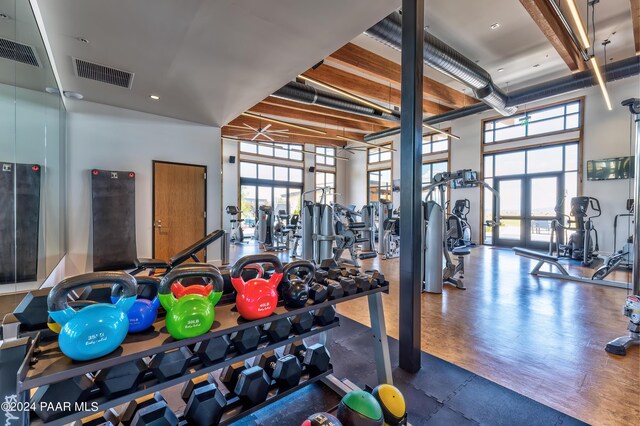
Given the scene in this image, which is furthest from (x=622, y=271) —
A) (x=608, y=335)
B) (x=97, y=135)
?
(x=97, y=135)

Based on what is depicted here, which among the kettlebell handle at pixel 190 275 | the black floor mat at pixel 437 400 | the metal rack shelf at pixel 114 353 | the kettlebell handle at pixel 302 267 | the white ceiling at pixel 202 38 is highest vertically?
the white ceiling at pixel 202 38

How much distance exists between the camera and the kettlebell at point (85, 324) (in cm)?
84

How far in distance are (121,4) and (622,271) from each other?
866 cm

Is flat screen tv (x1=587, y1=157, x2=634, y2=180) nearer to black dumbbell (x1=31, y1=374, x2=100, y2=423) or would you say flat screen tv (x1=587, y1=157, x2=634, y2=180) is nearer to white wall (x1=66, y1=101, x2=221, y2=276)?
white wall (x1=66, y1=101, x2=221, y2=276)

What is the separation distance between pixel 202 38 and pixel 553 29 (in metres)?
4.94

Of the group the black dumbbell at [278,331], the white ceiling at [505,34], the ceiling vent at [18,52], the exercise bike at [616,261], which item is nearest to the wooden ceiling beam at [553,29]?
the white ceiling at [505,34]

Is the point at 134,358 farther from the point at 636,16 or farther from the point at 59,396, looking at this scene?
the point at 636,16

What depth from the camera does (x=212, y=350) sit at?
48.6 inches

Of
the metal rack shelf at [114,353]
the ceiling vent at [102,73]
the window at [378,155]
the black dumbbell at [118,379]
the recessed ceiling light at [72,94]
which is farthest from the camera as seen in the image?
the window at [378,155]

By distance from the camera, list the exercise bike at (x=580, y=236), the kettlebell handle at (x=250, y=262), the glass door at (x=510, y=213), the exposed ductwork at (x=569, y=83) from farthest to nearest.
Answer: the glass door at (x=510, y=213) < the exercise bike at (x=580, y=236) < the exposed ductwork at (x=569, y=83) < the kettlebell handle at (x=250, y=262)

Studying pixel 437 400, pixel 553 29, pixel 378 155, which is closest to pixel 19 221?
pixel 437 400

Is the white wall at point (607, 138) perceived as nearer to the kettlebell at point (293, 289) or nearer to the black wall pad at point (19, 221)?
the kettlebell at point (293, 289)

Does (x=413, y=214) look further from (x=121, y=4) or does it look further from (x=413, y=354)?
(x=121, y=4)

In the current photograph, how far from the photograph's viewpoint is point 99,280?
0.95m
